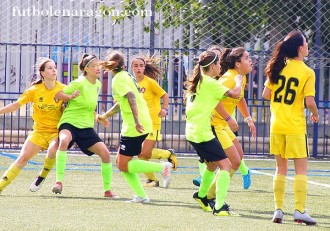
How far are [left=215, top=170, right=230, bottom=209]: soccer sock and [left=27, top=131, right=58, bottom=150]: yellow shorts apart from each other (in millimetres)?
2443

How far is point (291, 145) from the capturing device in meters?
9.22

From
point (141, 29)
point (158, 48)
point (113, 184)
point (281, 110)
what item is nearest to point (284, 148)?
point (281, 110)

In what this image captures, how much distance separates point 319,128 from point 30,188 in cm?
889

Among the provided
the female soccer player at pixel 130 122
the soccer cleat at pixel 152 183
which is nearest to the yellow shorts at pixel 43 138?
the female soccer player at pixel 130 122

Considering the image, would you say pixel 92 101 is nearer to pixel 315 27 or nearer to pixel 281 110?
pixel 281 110

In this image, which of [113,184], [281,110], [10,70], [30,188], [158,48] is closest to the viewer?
[281,110]

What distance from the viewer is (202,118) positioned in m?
9.71

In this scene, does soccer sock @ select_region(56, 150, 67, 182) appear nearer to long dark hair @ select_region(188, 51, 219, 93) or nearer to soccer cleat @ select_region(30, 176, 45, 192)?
soccer cleat @ select_region(30, 176, 45, 192)

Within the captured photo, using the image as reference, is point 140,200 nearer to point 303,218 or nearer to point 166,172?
point 166,172

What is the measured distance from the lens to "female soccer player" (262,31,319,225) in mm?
9188

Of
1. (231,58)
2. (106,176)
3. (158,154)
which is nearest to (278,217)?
(231,58)

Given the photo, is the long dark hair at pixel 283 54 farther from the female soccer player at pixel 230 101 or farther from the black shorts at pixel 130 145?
the black shorts at pixel 130 145

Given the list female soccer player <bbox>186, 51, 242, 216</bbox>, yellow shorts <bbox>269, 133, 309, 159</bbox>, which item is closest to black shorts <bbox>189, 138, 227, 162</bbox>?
female soccer player <bbox>186, 51, 242, 216</bbox>

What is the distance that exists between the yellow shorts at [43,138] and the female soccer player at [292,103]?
3.01m
